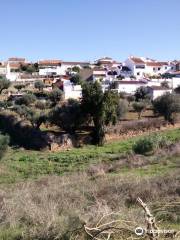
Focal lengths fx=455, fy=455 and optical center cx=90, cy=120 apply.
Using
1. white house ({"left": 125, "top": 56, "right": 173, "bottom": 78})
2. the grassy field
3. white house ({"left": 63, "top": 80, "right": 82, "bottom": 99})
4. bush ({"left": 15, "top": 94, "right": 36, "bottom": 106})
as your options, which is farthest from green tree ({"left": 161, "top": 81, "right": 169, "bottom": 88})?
the grassy field

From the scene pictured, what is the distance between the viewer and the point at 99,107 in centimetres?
3178

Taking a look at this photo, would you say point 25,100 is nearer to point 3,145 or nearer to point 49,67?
point 3,145

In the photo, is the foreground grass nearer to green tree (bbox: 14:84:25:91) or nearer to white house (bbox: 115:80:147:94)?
white house (bbox: 115:80:147:94)

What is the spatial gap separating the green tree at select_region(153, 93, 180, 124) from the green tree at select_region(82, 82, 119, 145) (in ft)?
18.6

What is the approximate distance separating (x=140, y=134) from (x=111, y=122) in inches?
101

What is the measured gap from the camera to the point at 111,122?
32562 millimetres

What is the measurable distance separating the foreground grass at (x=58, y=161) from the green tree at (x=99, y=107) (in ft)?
3.88

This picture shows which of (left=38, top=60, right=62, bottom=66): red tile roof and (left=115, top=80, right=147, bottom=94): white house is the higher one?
(left=38, top=60, right=62, bottom=66): red tile roof

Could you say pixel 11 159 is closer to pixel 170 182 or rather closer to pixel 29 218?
pixel 170 182

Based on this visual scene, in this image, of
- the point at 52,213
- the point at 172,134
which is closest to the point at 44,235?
the point at 52,213

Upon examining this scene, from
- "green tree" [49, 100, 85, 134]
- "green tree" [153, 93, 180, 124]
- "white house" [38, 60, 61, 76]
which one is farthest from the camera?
"white house" [38, 60, 61, 76]

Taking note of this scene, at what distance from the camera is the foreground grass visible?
67.2 feet

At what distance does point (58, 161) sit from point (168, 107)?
14216 millimetres

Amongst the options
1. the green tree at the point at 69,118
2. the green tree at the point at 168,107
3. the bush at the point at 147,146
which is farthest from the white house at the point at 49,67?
the bush at the point at 147,146
